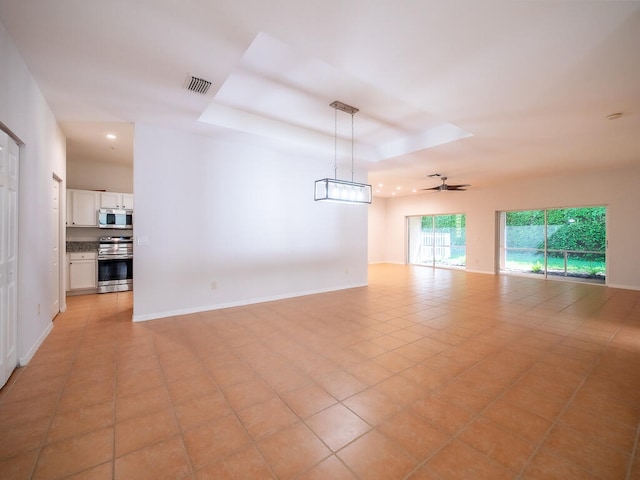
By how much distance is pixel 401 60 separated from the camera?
2625 mm

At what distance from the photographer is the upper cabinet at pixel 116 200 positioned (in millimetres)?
6141

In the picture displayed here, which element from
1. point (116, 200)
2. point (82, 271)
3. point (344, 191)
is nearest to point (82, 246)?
point (82, 271)

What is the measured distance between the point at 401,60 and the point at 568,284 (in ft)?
25.6

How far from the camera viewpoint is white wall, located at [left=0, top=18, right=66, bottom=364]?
242 centimetres

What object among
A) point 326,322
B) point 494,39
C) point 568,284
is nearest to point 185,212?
point 326,322

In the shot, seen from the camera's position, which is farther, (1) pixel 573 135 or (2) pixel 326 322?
(1) pixel 573 135

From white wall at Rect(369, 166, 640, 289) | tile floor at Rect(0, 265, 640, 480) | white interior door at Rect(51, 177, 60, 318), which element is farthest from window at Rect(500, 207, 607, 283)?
white interior door at Rect(51, 177, 60, 318)

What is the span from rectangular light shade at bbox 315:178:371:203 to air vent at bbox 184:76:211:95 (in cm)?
172

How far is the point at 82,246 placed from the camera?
6.17 meters

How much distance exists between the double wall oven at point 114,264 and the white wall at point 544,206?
8378mm

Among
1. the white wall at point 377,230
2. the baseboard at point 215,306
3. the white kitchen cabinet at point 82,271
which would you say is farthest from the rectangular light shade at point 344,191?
the white wall at point 377,230

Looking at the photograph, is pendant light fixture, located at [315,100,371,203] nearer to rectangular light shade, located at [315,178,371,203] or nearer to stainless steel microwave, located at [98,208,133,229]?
rectangular light shade, located at [315,178,371,203]

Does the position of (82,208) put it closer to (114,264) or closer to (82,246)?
(82,246)

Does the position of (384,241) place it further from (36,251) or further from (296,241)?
(36,251)
